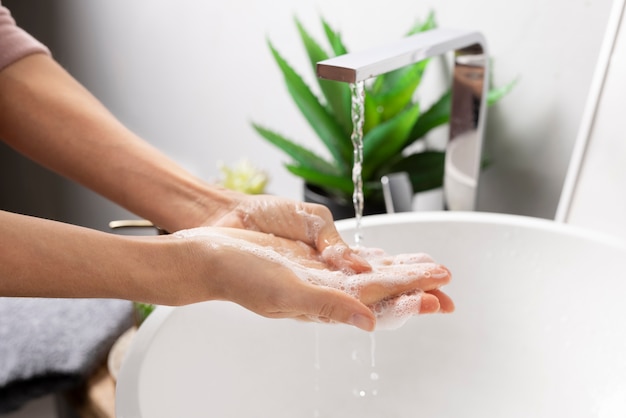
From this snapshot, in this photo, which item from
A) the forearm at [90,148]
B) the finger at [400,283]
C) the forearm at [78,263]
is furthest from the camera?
the forearm at [90,148]

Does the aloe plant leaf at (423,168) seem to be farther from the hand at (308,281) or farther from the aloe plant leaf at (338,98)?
the hand at (308,281)

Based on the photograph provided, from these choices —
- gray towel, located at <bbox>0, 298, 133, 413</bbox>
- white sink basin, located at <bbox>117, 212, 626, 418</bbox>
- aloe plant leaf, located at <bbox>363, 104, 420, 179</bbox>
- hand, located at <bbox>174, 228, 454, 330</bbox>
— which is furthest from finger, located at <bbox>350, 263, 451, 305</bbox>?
gray towel, located at <bbox>0, 298, 133, 413</bbox>

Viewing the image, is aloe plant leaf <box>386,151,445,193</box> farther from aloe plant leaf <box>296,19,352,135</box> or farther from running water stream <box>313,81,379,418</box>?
running water stream <box>313,81,379,418</box>

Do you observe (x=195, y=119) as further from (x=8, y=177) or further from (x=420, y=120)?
(x=8, y=177)

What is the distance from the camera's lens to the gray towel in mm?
883

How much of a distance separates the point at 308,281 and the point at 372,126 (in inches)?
14.7

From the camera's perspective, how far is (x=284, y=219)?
0.74 m

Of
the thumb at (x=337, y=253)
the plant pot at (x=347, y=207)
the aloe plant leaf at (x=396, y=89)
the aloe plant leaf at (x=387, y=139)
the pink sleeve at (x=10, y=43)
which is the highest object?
the pink sleeve at (x=10, y=43)

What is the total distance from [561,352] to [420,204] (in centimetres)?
45

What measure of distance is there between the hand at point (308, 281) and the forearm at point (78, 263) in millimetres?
36

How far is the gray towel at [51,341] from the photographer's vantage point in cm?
88

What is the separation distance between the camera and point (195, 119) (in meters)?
1.57

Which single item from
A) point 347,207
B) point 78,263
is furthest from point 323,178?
point 78,263

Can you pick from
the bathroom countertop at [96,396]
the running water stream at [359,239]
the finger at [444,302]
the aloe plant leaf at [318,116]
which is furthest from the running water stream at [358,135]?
the bathroom countertop at [96,396]
